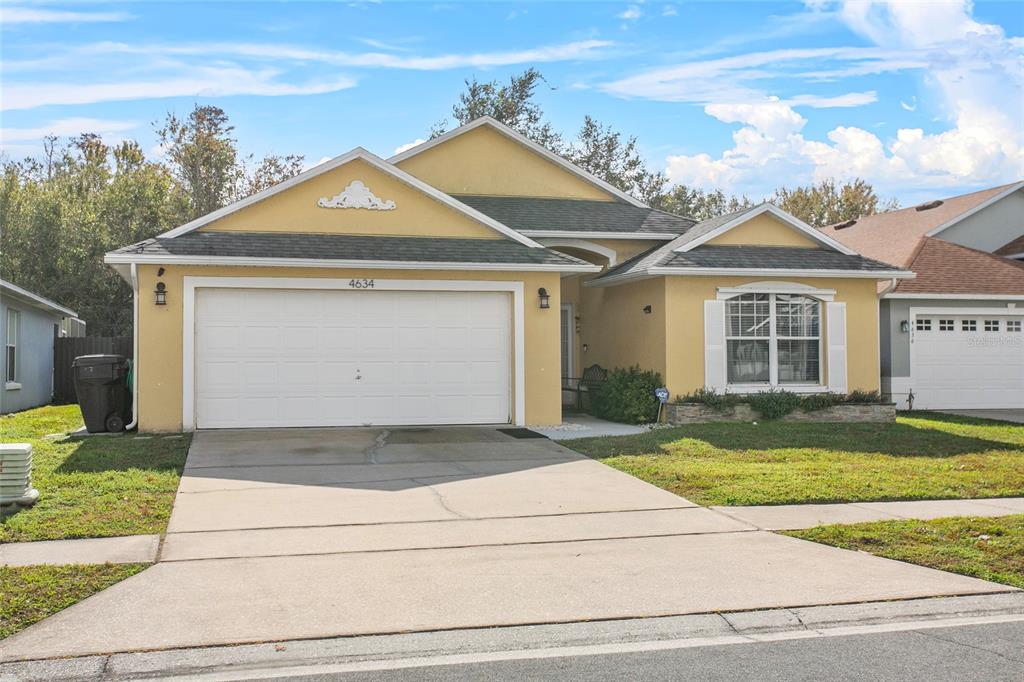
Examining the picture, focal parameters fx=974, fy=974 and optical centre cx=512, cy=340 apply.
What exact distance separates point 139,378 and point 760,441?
30.3 feet

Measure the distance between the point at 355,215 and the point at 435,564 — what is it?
9557 millimetres

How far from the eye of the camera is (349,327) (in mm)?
15414

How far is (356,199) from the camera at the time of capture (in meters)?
15.8

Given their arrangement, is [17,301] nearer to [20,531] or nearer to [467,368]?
[467,368]

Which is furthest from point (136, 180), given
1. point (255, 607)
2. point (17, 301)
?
point (255, 607)

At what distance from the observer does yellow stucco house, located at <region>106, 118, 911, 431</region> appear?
14797 millimetres

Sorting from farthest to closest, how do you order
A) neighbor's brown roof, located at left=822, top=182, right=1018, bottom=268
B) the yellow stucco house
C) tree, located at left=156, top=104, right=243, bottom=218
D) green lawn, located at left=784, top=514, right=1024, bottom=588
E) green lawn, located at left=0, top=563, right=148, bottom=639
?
tree, located at left=156, top=104, right=243, bottom=218
neighbor's brown roof, located at left=822, top=182, right=1018, bottom=268
the yellow stucco house
green lawn, located at left=784, top=514, right=1024, bottom=588
green lawn, located at left=0, top=563, right=148, bottom=639

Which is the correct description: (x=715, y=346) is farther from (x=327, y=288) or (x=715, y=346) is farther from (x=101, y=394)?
(x=101, y=394)

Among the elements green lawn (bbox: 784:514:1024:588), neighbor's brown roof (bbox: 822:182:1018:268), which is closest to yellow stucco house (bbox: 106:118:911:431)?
neighbor's brown roof (bbox: 822:182:1018:268)

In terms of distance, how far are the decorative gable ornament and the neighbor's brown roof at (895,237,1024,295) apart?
1105 cm

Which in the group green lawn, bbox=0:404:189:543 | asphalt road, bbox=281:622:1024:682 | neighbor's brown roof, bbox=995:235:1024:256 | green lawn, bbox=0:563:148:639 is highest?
neighbor's brown roof, bbox=995:235:1024:256

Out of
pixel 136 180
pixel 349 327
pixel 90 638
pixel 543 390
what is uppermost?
pixel 136 180

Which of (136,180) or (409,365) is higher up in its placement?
(136,180)

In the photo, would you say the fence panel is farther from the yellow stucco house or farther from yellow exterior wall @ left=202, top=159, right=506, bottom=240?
yellow exterior wall @ left=202, top=159, right=506, bottom=240
